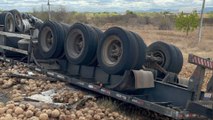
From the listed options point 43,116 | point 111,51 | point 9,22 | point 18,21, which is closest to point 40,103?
point 43,116

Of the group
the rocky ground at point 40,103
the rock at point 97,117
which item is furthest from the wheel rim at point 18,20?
the rock at point 97,117

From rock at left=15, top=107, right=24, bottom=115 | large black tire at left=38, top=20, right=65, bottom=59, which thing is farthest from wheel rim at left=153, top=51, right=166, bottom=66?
rock at left=15, top=107, right=24, bottom=115

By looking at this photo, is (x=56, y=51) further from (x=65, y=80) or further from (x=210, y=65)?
(x=210, y=65)

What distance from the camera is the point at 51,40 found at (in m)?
11.1


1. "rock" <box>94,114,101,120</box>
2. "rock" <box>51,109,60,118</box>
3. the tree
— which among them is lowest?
the tree

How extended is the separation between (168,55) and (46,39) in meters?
3.34

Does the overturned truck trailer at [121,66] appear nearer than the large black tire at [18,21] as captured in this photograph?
Yes

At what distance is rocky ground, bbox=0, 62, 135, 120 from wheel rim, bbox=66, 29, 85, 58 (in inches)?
31.5

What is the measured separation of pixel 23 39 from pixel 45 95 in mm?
3477

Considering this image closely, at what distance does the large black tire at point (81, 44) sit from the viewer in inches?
374

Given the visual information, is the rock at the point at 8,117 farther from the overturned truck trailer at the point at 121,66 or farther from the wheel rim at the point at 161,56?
the wheel rim at the point at 161,56

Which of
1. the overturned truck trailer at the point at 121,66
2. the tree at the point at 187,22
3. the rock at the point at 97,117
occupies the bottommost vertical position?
the tree at the point at 187,22

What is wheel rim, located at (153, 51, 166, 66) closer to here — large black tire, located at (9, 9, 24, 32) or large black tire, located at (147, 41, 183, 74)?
large black tire, located at (147, 41, 183, 74)

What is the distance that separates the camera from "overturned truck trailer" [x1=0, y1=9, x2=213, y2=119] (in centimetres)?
769
